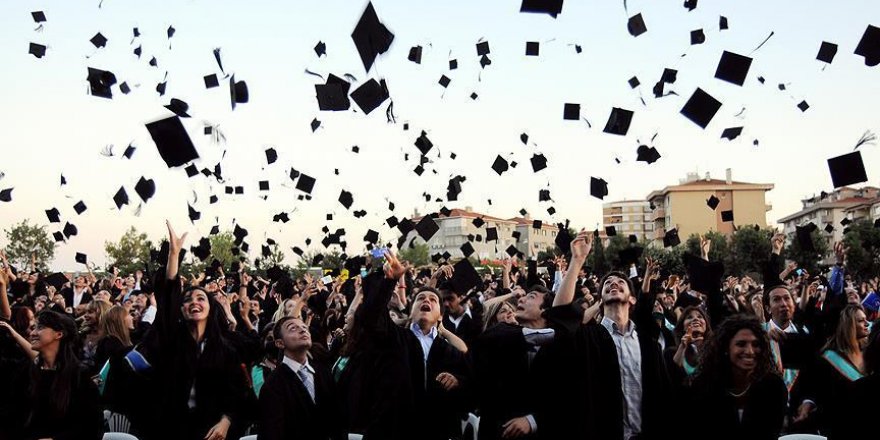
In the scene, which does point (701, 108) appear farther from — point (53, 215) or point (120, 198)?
point (53, 215)

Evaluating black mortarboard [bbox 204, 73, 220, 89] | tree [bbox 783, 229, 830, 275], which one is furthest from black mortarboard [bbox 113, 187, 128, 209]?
tree [bbox 783, 229, 830, 275]

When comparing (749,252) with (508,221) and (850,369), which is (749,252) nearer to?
(850,369)

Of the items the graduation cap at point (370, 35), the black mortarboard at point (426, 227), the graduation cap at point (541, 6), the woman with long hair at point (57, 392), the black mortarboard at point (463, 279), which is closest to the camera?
the woman with long hair at point (57, 392)

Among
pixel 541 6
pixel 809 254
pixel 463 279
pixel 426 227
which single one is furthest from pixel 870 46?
pixel 809 254

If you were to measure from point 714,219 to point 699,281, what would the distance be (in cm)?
10173

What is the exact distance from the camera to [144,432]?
5.05 meters

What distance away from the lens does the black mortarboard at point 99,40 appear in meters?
11.2

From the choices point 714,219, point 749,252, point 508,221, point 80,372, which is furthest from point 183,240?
point 508,221

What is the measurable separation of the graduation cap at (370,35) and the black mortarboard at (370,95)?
2.80 feet

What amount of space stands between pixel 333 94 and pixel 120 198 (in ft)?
14.1

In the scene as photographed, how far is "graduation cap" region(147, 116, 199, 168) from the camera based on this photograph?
6.41 meters

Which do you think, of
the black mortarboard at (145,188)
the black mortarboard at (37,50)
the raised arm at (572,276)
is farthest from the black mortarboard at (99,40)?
the raised arm at (572,276)

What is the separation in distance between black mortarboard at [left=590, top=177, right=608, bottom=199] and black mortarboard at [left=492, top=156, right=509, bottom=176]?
1.56 meters

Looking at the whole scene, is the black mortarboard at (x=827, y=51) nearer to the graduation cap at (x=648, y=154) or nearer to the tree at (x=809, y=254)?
the graduation cap at (x=648, y=154)
